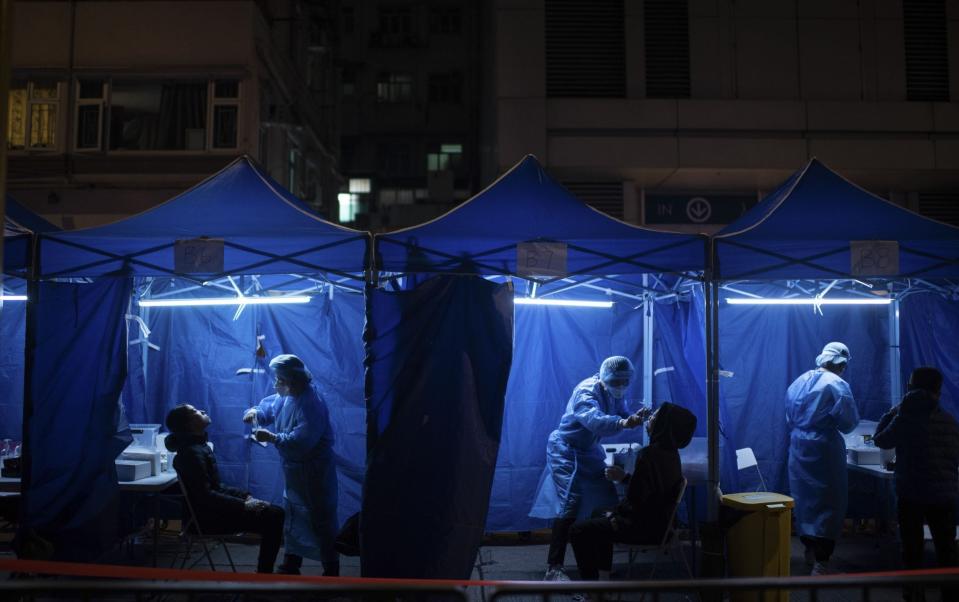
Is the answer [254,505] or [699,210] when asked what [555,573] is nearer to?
[254,505]

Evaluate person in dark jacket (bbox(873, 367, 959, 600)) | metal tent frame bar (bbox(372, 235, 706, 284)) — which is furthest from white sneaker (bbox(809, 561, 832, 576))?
metal tent frame bar (bbox(372, 235, 706, 284))

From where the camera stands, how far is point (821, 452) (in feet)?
22.4

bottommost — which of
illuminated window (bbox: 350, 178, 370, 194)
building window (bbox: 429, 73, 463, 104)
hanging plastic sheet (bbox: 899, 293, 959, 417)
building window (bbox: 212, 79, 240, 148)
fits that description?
hanging plastic sheet (bbox: 899, 293, 959, 417)

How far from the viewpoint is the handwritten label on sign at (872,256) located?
19.6 feet

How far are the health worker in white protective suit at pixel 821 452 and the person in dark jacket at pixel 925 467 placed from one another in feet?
2.32

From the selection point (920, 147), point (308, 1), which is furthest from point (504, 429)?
point (308, 1)

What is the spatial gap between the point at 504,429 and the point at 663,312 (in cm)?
208

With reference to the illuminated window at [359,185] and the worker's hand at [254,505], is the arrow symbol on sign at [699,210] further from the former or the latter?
the illuminated window at [359,185]

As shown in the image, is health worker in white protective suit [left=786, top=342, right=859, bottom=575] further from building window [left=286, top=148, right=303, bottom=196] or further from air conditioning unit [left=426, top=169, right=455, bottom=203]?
air conditioning unit [left=426, top=169, right=455, bottom=203]

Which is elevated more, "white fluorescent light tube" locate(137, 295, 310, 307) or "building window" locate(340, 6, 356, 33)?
"building window" locate(340, 6, 356, 33)

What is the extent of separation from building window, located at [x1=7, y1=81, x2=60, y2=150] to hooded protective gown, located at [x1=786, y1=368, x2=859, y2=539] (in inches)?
493

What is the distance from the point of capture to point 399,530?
5488 millimetres

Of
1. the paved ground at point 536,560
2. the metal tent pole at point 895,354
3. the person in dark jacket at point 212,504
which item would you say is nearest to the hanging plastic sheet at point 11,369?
the paved ground at point 536,560

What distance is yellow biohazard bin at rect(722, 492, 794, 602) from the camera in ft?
18.5
